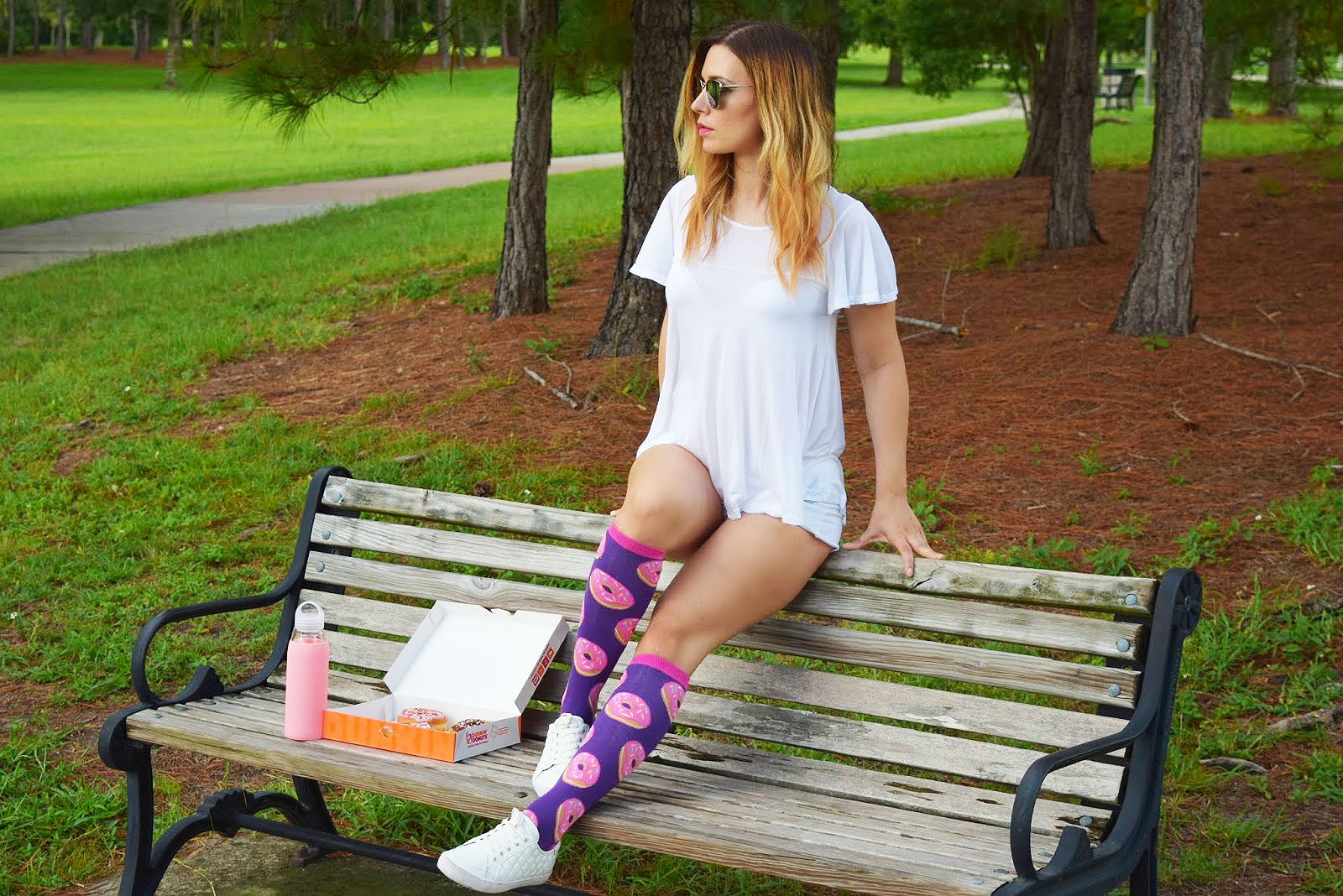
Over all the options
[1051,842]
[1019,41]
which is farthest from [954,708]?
[1019,41]

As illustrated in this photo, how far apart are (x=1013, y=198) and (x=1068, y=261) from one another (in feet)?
12.0

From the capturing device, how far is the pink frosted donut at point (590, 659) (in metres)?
2.91

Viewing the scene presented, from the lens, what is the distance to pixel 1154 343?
6.98m

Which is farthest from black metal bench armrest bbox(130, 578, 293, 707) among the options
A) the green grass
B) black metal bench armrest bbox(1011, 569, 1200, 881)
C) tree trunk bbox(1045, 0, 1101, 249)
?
tree trunk bbox(1045, 0, 1101, 249)

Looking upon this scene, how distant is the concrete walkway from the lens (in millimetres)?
14188

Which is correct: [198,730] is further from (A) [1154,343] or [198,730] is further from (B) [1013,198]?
(B) [1013,198]

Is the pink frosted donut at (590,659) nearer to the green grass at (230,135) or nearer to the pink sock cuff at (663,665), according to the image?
the pink sock cuff at (663,665)

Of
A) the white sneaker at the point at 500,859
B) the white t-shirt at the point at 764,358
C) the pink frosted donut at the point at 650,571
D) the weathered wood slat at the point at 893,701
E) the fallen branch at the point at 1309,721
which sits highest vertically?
the white t-shirt at the point at 764,358

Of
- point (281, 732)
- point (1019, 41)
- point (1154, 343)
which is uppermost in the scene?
point (1019, 41)

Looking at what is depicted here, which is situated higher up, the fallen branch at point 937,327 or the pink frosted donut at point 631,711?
the fallen branch at point 937,327

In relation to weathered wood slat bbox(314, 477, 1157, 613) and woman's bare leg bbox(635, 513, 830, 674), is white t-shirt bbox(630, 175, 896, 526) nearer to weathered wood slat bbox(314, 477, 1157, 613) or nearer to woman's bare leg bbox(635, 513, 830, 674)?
woman's bare leg bbox(635, 513, 830, 674)

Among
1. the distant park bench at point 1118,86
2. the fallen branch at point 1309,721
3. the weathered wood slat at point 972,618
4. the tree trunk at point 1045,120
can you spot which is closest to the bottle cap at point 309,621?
the weathered wood slat at point 972,618

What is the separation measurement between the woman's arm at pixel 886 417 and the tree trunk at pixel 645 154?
4.15m

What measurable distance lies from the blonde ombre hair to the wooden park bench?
0.65 metres
